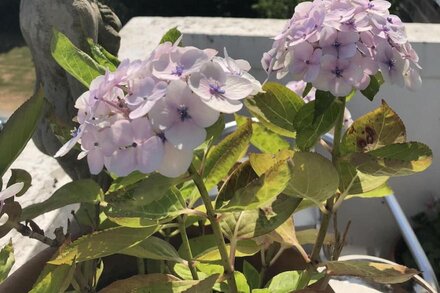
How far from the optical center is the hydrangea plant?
1.53ft

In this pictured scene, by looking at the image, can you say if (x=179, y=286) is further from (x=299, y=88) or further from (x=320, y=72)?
(x=299, y=88)

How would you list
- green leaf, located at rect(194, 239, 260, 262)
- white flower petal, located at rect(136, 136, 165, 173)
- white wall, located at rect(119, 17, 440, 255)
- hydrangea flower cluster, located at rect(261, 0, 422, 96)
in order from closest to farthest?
1. white flower petal, located at rect(136, 136, 165, 173)
2. hydrangea flower cluster, located at rect(261, 0, 422, 96)
3. green leaf, located at rect(194, 239, 260, 262)
4. white wall, located at rect(119, 17, 440, 255)

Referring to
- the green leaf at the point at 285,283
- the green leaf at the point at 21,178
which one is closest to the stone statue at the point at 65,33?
the green leaf at the point at 21,178

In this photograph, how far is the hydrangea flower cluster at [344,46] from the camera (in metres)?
0.55

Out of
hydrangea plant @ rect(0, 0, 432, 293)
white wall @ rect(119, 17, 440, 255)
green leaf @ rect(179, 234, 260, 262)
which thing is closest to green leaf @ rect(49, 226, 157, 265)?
hydrangea plant @ rect(0, 0, 432, 293)

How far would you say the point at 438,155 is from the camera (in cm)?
157

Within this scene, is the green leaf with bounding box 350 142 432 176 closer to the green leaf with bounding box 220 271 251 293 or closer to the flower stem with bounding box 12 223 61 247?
the green leaf with bounding box 220 271 251 293

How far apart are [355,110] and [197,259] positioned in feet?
2.96

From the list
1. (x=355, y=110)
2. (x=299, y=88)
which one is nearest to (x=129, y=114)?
(x=299, y=88)

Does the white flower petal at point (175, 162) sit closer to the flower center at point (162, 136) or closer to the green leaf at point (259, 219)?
the flower center at point (162, 136)

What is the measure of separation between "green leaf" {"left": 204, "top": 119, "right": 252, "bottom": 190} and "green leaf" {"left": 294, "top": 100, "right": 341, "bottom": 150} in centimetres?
5

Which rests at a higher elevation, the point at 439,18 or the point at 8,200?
the point at 8,200

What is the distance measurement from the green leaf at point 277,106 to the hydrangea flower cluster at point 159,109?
0.14 metres

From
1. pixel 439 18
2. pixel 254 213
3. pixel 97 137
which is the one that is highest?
pixel 97 137
